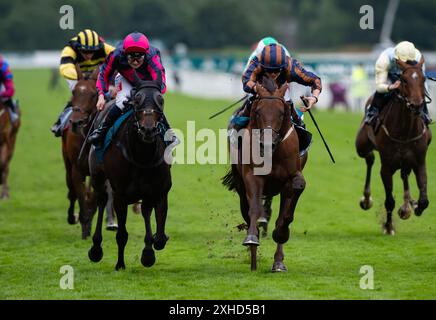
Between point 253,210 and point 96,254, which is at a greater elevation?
point 253,210

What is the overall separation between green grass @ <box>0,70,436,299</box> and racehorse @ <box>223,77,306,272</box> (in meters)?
0.38

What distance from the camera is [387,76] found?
1285cm

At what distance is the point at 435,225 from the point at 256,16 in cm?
7126

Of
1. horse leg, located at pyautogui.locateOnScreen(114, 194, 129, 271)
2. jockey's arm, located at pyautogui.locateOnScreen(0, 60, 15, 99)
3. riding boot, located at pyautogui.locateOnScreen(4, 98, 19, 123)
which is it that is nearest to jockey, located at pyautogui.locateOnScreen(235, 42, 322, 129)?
horse leg, located at pyautogui.locateOnScreen(114, 194, 129, 271)

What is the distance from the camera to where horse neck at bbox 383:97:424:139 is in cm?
1209

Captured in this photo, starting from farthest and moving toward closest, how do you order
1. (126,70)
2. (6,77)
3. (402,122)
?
(6,77)
(402,122)
(126,70)

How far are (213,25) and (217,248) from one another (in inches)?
2717

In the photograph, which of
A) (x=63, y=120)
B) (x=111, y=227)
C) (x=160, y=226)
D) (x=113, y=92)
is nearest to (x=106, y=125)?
(x=113, y=92)

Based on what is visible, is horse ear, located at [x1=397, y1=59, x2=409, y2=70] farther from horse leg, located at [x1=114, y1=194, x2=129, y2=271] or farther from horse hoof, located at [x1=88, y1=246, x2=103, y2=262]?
horse hoof, located at [x1=88, y1=246, x2=103, y2=262]

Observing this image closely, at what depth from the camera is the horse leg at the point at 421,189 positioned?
38.7ft

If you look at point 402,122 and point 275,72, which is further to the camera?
point 402,122

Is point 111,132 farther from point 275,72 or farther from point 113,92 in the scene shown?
point 275,72

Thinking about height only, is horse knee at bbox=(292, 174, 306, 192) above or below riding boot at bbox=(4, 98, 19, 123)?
below
